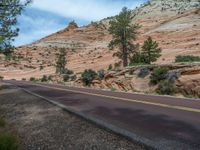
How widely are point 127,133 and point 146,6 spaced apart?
157 meters

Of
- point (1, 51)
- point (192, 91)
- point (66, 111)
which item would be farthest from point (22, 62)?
point (66, 111)

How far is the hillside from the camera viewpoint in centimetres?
8194

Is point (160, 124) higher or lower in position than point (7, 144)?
higher

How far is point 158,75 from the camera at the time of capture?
1097 inches

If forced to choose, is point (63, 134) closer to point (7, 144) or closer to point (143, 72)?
point (7, 144)

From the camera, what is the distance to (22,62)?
118m

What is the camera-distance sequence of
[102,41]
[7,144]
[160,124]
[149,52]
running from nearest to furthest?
[7,144], [160,124], [149,52], [102,41]

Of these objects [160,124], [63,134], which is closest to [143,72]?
[160,124]

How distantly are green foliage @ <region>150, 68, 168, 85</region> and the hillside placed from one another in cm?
3311

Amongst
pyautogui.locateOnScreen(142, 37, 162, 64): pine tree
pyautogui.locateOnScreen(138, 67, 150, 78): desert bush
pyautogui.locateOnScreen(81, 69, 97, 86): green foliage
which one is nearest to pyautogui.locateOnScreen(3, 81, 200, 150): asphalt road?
pyautogui.locateOnScreen(138, 67, 150, 78): desert bush

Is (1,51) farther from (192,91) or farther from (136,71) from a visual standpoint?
(192,91)

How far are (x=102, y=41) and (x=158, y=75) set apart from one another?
97.7 m

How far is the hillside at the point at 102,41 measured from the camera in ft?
269

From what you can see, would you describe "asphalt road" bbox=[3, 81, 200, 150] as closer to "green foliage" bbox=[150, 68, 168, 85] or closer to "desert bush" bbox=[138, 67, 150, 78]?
"green foliage" bbox=[150, 68, 168, 85]
